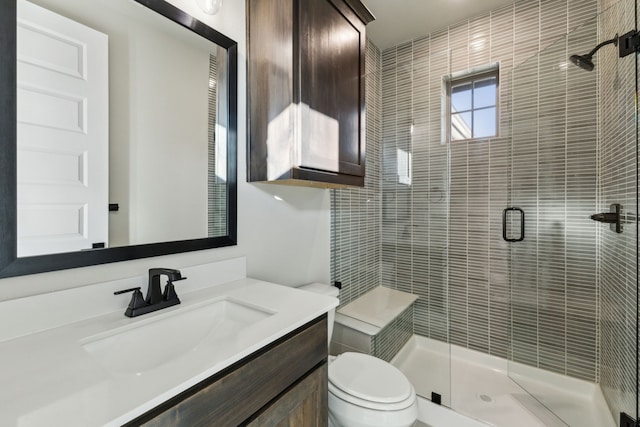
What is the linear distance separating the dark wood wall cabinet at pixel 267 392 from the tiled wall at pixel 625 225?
1505mm

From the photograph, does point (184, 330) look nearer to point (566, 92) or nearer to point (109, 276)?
point (109, 276)

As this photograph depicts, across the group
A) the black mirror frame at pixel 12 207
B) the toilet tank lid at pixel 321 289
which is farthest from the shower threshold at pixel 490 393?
the black mirror frame at pixel 12 207

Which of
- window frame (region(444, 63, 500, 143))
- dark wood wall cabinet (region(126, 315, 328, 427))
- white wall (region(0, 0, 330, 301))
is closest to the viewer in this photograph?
dark wood wall cabinet (region(126, 315, 328, 427))

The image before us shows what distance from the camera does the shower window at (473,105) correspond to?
7.45 feet

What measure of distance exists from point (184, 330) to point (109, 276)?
0.31 meters

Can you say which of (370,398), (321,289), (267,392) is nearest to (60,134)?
(267,392)

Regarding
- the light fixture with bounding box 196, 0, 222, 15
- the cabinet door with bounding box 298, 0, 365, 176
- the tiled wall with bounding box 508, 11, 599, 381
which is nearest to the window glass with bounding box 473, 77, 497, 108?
the tiled wall with bounding box 508, 11, 599, 381

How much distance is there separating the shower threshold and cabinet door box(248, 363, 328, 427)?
1110 mm

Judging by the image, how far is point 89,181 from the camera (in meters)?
0.90

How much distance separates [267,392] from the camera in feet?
2.48

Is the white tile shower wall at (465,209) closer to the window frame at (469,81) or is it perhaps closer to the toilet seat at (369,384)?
the window frame at (469,81)

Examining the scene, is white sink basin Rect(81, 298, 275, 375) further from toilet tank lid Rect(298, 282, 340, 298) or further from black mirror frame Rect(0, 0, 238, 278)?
toilet tank lid Rect(298, 282, 340, 298)

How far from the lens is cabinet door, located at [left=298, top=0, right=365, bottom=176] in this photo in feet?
4.17

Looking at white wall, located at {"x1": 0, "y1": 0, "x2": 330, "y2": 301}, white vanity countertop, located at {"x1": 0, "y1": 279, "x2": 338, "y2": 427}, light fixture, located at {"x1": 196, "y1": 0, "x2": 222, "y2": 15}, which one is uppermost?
light fixture, located at {"x1": 196, "y1": 0, "x2": 222, "y2": 15}
